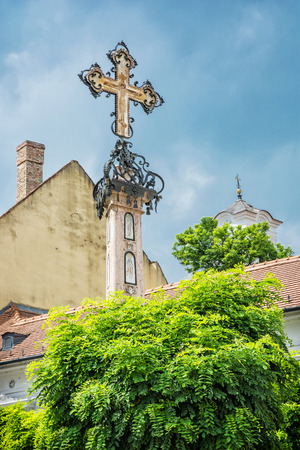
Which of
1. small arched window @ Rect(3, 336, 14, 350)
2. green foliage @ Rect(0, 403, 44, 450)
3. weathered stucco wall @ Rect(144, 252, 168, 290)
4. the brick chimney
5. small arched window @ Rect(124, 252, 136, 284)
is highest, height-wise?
the brick chimney

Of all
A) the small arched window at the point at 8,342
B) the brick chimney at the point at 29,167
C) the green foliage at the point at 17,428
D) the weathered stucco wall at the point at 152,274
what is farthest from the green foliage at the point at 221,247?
the green foliage at the point at 17,428

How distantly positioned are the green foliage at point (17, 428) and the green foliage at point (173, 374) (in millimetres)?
2340

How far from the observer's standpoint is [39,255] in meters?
24.7

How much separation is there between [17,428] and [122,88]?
8.02 metres

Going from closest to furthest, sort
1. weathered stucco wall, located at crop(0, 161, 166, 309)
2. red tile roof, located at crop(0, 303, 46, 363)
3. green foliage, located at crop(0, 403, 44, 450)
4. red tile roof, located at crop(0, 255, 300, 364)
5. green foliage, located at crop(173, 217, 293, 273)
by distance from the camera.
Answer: green foliage, located at crop(0, 403, 44, 450) < red tile roof, located at crop(0, 255, 300, 364) < red tile roof, located at crop(0, 303, 46, 363) < weathered stucco wall, located at crop(0, 161, 166, 309) < green foliage, located at crop(173, 217, 293, 273)

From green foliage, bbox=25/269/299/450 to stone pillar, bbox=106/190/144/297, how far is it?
244cm

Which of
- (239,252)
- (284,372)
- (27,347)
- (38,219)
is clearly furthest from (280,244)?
(284,372)

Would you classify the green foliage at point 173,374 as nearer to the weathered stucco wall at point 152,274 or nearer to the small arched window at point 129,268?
the small arched window at point 129,268

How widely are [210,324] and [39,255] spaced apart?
51.4 ft

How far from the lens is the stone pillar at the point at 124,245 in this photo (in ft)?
43.4

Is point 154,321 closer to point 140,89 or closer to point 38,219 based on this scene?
point 140,89

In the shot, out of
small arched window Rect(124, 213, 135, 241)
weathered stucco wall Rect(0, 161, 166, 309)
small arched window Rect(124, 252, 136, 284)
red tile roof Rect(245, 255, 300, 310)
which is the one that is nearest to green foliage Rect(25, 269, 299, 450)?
small arched window Rect(124, 252, 136, 284)

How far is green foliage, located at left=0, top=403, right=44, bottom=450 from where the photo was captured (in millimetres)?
12907

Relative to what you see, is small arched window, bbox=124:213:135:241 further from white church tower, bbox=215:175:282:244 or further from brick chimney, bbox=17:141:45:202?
white church tower, bbox=215:175:282:244
